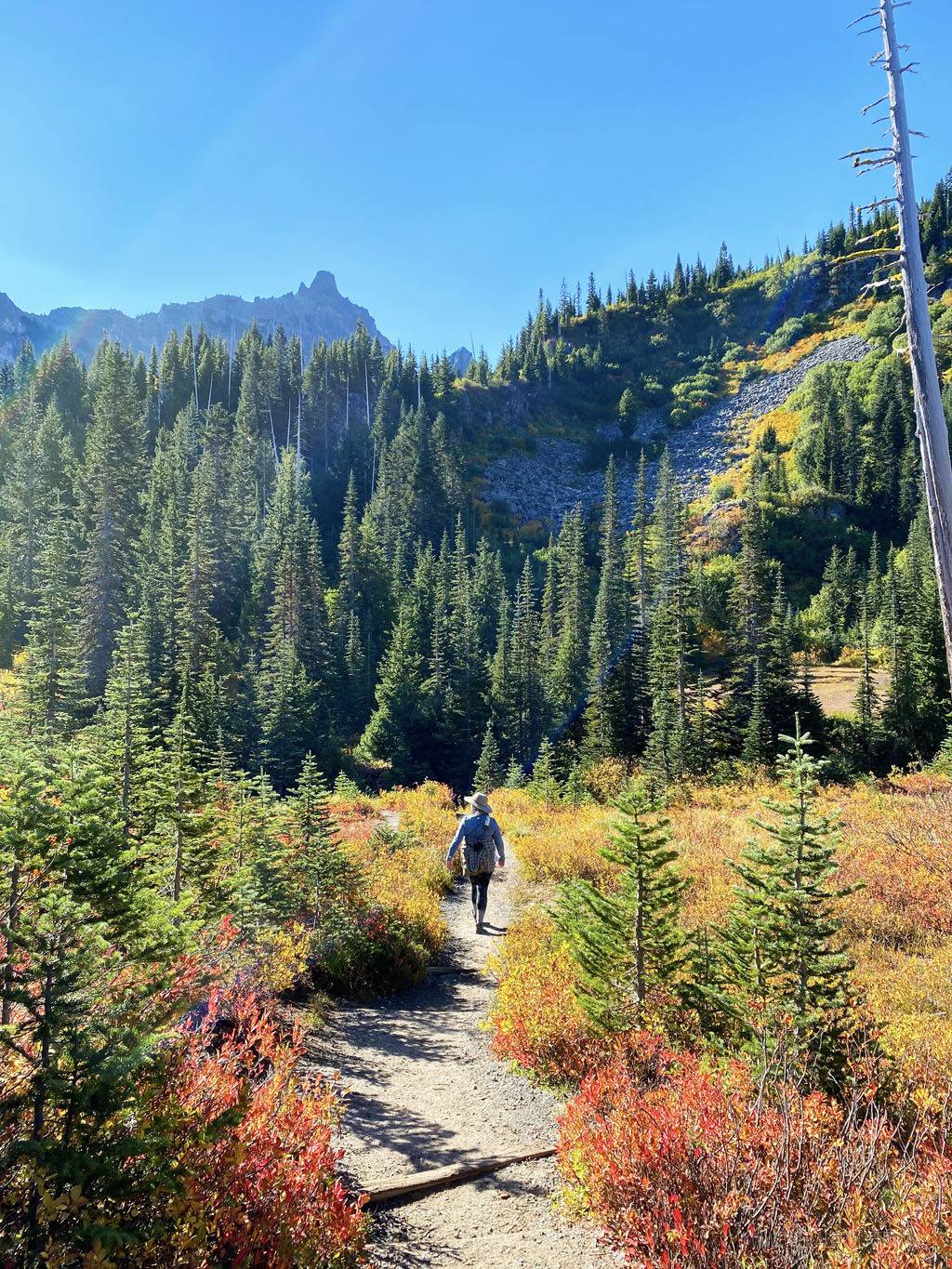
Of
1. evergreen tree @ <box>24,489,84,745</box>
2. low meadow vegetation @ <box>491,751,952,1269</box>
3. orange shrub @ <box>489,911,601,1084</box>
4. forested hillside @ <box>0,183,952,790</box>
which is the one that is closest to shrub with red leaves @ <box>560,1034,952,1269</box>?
low meadow vegetation @ <box>491,751,952,1269</box>

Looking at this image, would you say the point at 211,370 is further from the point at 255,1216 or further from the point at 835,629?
the point at 255,1216

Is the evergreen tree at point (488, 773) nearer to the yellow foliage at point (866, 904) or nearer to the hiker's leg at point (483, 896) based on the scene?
the yellow foliage at point (866, 904)

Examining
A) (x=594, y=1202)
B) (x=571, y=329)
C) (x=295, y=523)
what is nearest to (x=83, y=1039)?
(x=594, y=1202)

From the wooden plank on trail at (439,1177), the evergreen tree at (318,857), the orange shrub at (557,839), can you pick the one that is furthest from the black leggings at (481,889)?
the wooden plank on trail at (439,1177)

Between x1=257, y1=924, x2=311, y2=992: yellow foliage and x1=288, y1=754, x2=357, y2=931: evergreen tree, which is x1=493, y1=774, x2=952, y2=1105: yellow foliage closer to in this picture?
x1=257, y1=924, x2=311, y2=992: yellow foliage

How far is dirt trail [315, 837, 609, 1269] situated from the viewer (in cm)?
444

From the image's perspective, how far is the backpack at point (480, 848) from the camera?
11.4 meters

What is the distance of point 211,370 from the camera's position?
10462 centimetres

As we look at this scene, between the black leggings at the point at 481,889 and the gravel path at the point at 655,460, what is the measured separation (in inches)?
3627

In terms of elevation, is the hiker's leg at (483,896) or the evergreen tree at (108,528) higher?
the evergreen tree at (108,528)

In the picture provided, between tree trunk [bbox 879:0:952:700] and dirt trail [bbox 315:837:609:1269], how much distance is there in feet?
23.2

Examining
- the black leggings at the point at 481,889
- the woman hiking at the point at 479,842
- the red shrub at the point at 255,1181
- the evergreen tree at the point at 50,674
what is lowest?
the black leggings at the point at 481,889

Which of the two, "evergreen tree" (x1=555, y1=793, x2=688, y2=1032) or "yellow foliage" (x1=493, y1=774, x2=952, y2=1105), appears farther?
"yellow foliage" (x1=493, y1=774, x2=952, y2=1105)

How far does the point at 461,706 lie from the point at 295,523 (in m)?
27.1
